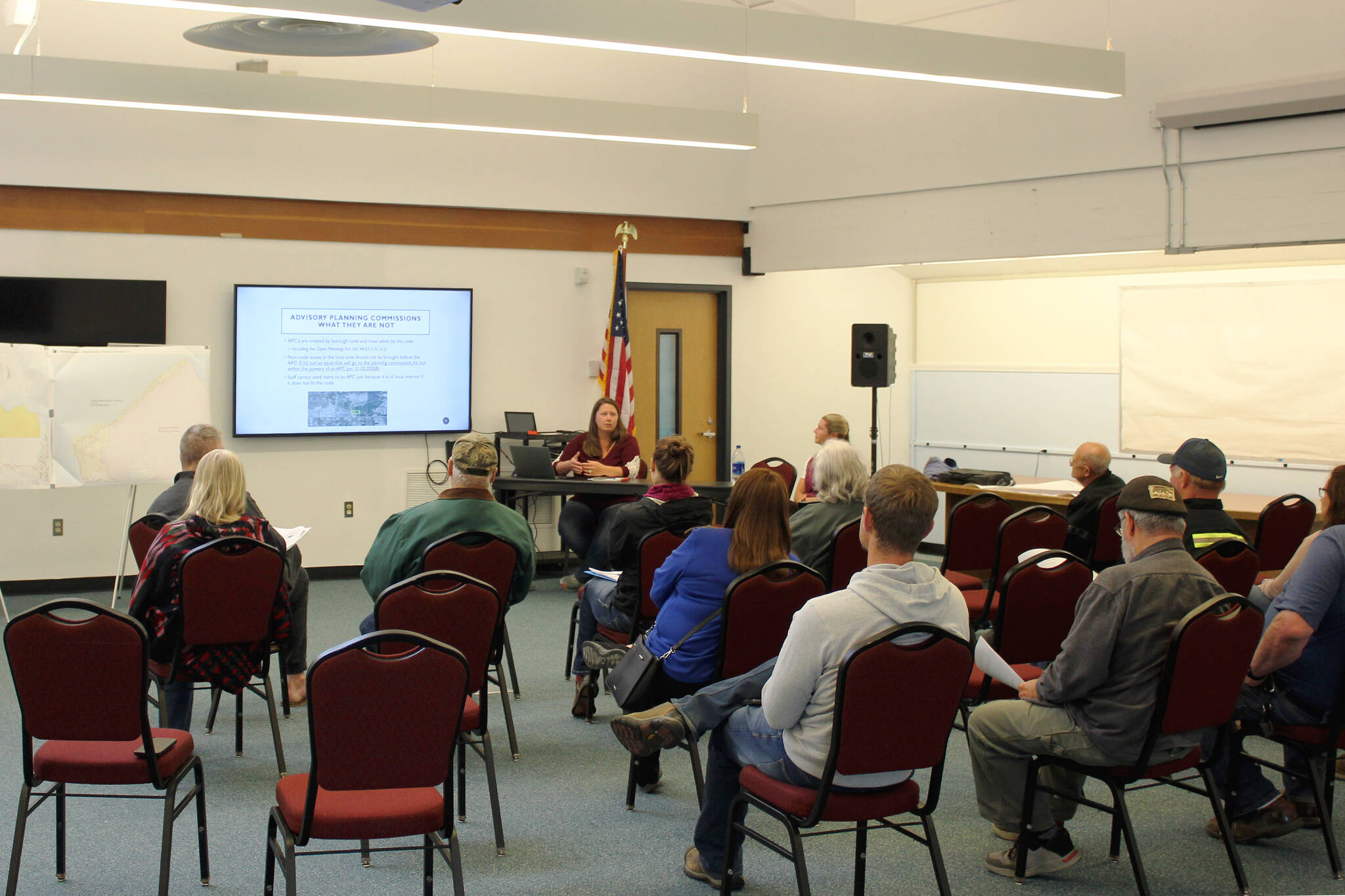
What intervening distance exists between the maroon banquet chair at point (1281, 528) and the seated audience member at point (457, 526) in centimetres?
357

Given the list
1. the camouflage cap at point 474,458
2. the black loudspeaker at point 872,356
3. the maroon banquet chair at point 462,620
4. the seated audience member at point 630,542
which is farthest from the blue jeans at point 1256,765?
the black loudspeaker at point 872,356

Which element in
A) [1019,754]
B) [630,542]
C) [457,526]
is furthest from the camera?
[630,542]

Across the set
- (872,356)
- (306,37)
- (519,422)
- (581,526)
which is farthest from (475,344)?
(872,356)

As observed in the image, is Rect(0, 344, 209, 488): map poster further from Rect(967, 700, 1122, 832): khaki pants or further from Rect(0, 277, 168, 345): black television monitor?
Rect(967, 700, 1122, 832): khaki pants

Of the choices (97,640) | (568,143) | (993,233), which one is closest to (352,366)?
(568,143)

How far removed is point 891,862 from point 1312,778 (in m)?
1.33

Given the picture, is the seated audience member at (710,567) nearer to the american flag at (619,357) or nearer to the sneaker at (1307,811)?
the sneaker at (1307,811)

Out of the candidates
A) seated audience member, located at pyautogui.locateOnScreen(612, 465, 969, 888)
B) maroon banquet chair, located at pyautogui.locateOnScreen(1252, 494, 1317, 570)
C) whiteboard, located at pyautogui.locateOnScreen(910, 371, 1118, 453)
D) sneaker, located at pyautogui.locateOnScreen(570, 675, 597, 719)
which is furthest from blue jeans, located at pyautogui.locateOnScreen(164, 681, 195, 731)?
whiteboard, located at pyautogui.locateOnScreen(910, 371, 1118, 453)

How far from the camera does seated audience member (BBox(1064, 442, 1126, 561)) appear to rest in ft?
18.5

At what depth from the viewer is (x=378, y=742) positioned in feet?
8.54

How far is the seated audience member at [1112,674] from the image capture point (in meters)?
3.03

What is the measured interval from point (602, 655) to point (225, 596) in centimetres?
138

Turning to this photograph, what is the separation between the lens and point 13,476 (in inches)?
267

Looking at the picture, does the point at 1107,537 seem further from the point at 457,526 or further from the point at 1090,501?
the point at 457,526
